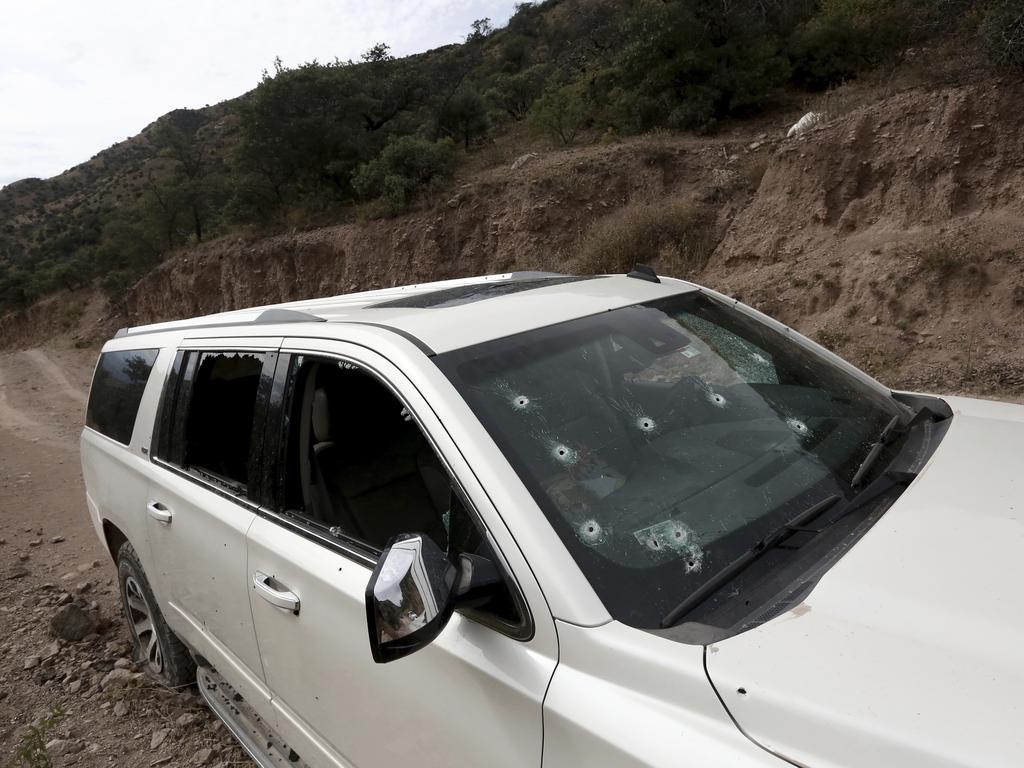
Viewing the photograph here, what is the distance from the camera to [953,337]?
6816 millimetres

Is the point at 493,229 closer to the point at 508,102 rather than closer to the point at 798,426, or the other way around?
the point at 798,426

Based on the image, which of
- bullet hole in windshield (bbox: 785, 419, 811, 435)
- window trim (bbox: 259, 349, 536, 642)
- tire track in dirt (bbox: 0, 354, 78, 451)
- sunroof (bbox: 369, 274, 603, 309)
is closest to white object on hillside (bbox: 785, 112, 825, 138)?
sunroof (bbox: 369, 274, 603, 309)

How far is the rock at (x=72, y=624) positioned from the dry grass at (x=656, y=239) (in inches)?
327

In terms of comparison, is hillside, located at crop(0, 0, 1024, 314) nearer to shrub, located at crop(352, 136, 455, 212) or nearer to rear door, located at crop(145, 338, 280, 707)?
shrub, located at crop(352, 136, 455, 212)

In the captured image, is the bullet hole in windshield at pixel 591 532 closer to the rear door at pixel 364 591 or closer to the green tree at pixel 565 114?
the rear door at pixel 364 591

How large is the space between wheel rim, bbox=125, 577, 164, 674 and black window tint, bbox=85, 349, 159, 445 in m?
0.79

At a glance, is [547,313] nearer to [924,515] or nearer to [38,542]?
[924,515]

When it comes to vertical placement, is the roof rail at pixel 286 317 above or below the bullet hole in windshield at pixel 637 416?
above

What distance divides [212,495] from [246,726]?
0.96 metres

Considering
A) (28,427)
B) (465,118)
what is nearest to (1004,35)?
(28,427)

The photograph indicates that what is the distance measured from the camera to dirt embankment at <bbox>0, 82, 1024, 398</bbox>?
6.95 meters

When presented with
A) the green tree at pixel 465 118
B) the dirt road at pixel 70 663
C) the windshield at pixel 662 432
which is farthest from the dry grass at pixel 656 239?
the green tree at pixel 465 118

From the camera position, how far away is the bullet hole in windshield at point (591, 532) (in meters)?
1.44

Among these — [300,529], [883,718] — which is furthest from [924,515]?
[300,529]
